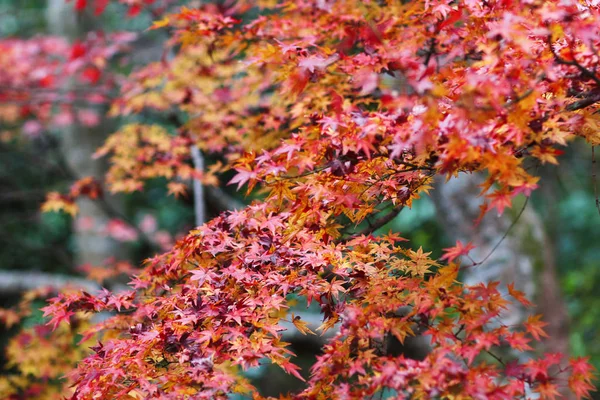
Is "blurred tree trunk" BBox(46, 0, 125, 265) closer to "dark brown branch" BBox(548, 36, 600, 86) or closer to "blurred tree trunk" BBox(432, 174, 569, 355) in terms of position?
"blurred tree trunk" BBox(432, 174, 569, 355)

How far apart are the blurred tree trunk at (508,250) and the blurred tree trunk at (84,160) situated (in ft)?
13.5

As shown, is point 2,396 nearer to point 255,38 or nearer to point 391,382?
point 255,38

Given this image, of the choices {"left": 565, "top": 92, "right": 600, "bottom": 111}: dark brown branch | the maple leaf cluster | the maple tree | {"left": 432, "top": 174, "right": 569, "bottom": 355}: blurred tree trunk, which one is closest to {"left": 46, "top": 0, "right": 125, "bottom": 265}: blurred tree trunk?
the maple leaf cluster

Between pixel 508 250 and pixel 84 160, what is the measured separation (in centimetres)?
518

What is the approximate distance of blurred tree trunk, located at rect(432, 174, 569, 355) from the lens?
207 inches

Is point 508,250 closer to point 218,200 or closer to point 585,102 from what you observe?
point 218,200

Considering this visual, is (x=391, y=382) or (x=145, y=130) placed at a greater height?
(x=391, y=382)

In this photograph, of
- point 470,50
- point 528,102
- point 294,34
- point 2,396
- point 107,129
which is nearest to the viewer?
point 528,102

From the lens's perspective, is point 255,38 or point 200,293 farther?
point 255,38

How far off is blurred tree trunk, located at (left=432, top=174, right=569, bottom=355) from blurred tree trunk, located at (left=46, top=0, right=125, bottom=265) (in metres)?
4.13

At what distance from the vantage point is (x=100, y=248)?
6.82 m

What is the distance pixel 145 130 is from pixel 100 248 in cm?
312

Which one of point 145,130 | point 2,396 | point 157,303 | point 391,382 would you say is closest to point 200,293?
point 157,303

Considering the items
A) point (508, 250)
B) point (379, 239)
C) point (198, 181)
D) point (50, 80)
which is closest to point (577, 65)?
point (379, 239)
